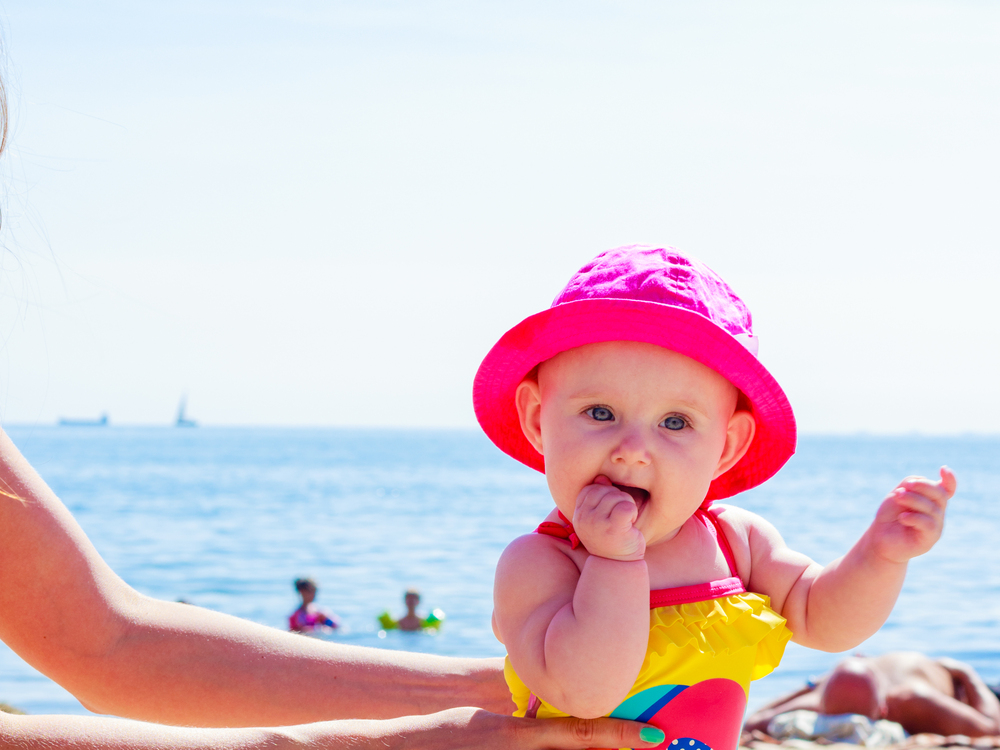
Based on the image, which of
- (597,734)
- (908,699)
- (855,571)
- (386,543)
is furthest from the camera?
(386,543)

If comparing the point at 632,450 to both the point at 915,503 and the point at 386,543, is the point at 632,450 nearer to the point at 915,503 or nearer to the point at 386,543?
the point at 915,503

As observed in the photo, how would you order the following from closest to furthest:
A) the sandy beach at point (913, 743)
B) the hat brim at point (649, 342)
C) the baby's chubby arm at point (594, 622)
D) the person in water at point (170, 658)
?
1. the baby's chubby arm at point (594, 622)
2. the hat brim at point (649, 342)
3. the person in water at point (170, 658)
4. the sandy beach at point (913, 743)

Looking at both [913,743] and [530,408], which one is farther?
[913,743]

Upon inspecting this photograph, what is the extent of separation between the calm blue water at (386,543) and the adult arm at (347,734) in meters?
0.93

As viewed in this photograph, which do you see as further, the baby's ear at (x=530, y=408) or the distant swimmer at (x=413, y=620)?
the distant swimmer at (x=413, y=620)

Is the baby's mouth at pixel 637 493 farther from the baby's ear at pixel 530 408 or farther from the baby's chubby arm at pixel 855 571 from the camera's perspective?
the baby's chubby arm at pixel 855 571

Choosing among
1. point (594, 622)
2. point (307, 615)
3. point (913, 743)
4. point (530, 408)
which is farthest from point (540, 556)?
point (307, 615)

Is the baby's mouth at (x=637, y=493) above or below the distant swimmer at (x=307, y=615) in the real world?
above

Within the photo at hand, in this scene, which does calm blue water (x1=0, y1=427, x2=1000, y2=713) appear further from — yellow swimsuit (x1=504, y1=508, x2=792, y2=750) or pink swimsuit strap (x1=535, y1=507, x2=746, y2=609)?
yellow swimsuit (x1=504, y1=508, x2=792, y2=750)

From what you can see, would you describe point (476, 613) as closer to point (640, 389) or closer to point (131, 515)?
point (640, 389)

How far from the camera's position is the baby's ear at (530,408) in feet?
6.74

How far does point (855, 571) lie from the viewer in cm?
195

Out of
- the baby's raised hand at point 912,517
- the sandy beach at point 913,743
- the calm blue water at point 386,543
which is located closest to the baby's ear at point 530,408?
the baby's raised hand at point 912,517

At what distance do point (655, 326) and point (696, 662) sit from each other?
0.67 metres
